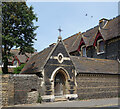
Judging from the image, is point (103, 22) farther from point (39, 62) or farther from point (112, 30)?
point (39, 62)

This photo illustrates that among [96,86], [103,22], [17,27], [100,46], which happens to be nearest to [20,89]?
[17,27]

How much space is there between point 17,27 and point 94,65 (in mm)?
10597

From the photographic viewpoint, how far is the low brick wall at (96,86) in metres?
18.4

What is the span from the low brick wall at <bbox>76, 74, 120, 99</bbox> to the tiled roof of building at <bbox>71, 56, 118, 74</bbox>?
0.60 m

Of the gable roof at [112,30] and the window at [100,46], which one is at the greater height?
the gable roof at [112,30]

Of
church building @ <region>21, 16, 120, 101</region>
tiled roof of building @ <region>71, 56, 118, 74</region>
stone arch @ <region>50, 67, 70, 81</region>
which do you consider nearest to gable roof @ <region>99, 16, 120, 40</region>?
church building @ <region>21, 16, 120, 101</region>

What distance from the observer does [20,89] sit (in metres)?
15.0

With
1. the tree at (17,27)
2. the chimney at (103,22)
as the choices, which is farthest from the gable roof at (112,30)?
the tree at (17,27)

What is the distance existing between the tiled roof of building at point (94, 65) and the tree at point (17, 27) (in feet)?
19.3

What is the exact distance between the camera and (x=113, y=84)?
2120 centimetres

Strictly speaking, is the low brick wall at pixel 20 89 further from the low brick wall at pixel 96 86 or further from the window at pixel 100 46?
the window at pixel 100 46

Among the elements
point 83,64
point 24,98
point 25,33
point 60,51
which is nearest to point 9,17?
point 25,33

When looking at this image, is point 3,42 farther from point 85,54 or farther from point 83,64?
point 85,54

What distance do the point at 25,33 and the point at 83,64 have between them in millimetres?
7895
